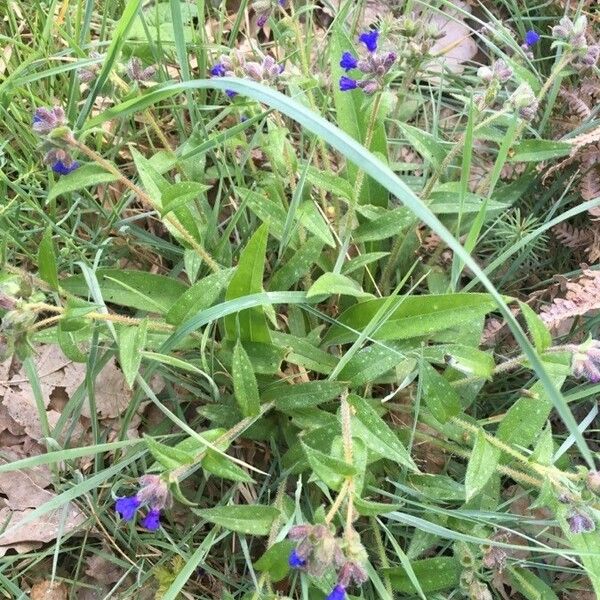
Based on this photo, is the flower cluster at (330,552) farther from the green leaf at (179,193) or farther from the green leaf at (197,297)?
the green leaf at (179,193)

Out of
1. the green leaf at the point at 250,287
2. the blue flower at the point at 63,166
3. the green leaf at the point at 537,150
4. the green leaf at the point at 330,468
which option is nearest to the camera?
the green leaf at the point at 330,468

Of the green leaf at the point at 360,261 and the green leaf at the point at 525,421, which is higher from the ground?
the green leaf at the point at 360,261

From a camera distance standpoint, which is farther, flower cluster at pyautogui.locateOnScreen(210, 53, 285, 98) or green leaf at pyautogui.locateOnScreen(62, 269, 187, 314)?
green leaf at pyautogui.locateOnScreen(62, 269, 187, 314)

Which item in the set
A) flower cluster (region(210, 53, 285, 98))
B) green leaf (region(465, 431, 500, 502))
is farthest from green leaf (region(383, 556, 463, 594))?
flower cluster (region(210, 53, 285, 98))

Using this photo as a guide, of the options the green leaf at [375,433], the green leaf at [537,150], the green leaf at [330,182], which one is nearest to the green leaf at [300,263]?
the green leaf at [330,182]

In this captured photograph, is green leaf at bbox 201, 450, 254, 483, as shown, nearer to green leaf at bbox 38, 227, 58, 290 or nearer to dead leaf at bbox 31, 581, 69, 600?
green leaf at bbox 38, 227, 58, 290

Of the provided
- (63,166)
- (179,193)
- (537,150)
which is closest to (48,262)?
(63,166)

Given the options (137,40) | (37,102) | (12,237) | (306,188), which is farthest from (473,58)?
(12,237)

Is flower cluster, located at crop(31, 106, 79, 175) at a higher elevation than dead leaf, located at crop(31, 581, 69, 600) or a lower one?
higher
